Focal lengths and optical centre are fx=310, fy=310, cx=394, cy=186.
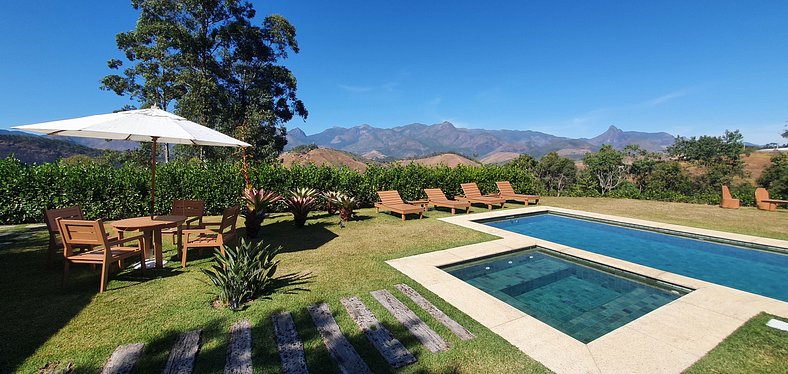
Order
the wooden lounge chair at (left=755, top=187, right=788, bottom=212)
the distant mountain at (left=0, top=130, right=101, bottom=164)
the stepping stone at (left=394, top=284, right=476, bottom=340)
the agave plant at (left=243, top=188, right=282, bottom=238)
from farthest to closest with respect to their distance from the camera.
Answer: the distant mountain at (left=0, top=130, right=101, bottom=164) < the wooden lounge chair at (left=755, top=187, right=788, bottom=212) < the agave plant at (left=243, top=188, right=282, bottom=238) < the stepping stone at (left=394, top=284, right=476, bottom=340)

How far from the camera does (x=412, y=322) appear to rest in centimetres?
346

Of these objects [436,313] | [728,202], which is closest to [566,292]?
[436,313]

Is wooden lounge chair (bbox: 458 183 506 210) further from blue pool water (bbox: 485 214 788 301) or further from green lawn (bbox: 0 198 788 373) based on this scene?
green lawn (bbox: 0 198 788 373)

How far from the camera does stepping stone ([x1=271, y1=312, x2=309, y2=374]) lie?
2662mm

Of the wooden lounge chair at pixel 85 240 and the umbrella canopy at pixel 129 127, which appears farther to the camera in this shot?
the umbrella canopy at pixel 129 127

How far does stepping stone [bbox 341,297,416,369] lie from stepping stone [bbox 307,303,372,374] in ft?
0.74

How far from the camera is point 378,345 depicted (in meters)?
3.00

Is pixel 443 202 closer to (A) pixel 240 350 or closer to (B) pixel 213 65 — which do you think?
(A) pixel 240 350

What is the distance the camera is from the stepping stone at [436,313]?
3.27m

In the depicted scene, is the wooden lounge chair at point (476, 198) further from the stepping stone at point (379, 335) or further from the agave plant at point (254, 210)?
the stepping stone at point (379, 335)

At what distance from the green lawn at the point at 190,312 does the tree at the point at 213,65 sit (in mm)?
18055

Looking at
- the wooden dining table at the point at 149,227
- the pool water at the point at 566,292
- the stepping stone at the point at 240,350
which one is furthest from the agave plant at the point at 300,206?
the stepping stone at the point at 240,350

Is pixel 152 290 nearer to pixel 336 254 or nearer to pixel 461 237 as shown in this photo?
pixel 336 254

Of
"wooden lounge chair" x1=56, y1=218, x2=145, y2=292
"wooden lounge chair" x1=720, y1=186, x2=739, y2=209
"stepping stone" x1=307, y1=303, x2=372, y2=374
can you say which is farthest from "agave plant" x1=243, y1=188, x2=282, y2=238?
"wooden lounge chair" x1=720, y1=186, x2=739, y2=209
